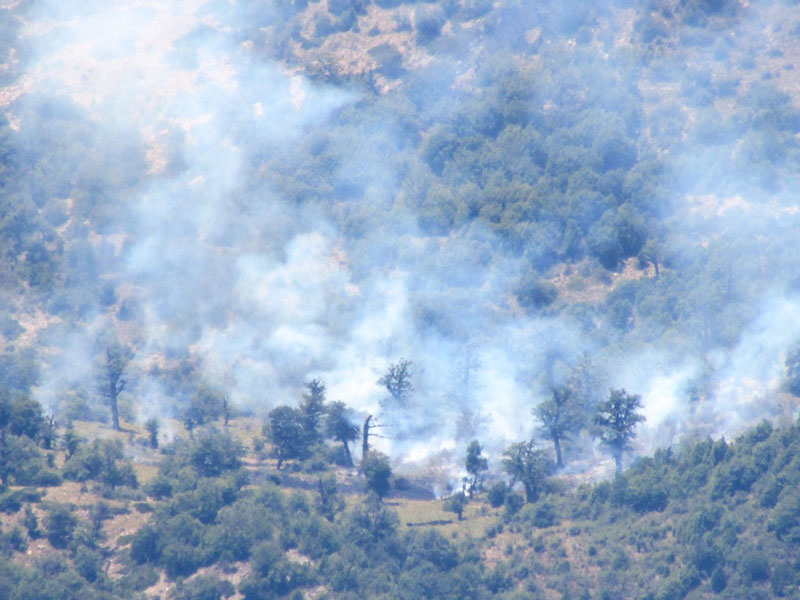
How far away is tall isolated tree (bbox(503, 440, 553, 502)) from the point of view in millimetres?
82438

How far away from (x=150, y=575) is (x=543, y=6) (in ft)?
244

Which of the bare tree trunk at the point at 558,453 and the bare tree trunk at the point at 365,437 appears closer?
the bare tree trunk at the point at 558,453

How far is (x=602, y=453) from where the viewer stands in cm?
8775

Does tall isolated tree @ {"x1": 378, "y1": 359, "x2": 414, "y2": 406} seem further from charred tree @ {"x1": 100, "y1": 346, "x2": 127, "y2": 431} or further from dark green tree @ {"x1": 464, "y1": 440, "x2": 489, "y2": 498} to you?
charred tree @ {"x1": 100, "y1": 346, "x2": 127, "y2": 431}

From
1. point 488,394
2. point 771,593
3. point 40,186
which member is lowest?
point 771,593

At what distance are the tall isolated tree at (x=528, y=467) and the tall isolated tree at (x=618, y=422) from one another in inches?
177

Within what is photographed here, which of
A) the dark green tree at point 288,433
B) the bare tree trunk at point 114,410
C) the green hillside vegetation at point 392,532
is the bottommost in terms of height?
the green hillside vegetation at point 392,532

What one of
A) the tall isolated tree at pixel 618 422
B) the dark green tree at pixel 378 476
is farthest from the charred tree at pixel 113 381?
the tall isolated tree at pixel 618 422

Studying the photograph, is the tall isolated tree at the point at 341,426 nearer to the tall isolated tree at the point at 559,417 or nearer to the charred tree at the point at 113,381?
the tall isolated tree at the point at 559,417

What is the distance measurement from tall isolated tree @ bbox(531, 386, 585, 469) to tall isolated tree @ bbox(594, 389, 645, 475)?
2.31 meters

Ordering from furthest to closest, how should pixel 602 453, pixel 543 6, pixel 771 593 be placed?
pixel 543 6, pixel 602 453, pixel 771 593

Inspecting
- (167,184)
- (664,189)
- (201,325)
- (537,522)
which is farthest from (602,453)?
(167,184)

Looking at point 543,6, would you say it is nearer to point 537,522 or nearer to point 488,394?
point 488,394

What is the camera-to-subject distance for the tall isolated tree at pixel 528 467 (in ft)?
270
